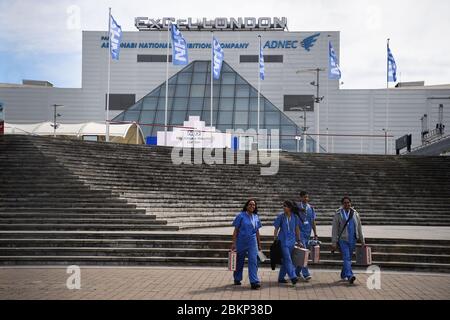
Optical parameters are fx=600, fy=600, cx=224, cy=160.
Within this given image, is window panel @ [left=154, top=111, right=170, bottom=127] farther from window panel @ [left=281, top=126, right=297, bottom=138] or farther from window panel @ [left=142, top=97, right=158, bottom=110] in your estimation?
window panel @ [left=281, top=126, right=297, bottom=138]

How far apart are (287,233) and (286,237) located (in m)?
0.07

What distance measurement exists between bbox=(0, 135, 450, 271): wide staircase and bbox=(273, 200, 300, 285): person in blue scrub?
7.87 ft

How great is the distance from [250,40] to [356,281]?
52.4m

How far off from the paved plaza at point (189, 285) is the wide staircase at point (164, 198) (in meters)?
1.01

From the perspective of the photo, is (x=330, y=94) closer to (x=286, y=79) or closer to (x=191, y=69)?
(x=286, y=79)

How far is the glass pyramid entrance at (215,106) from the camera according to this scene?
163ft

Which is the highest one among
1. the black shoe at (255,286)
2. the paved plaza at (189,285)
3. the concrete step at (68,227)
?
the concrete step at (68,227)

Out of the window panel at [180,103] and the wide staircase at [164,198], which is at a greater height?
the window panel at [180,103]

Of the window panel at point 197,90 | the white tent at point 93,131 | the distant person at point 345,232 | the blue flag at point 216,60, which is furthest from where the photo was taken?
the window panel at point 197,90

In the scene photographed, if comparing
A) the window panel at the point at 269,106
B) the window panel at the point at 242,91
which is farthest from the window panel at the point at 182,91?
the window panel at the point at 269,106

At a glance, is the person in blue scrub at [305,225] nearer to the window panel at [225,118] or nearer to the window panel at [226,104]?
the window panel at [225,118]

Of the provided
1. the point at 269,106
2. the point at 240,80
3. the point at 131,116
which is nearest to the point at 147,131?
the point at 131,116

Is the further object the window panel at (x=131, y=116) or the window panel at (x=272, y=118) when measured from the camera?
the window panel at (x=131, y=116)

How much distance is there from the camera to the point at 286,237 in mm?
9875
